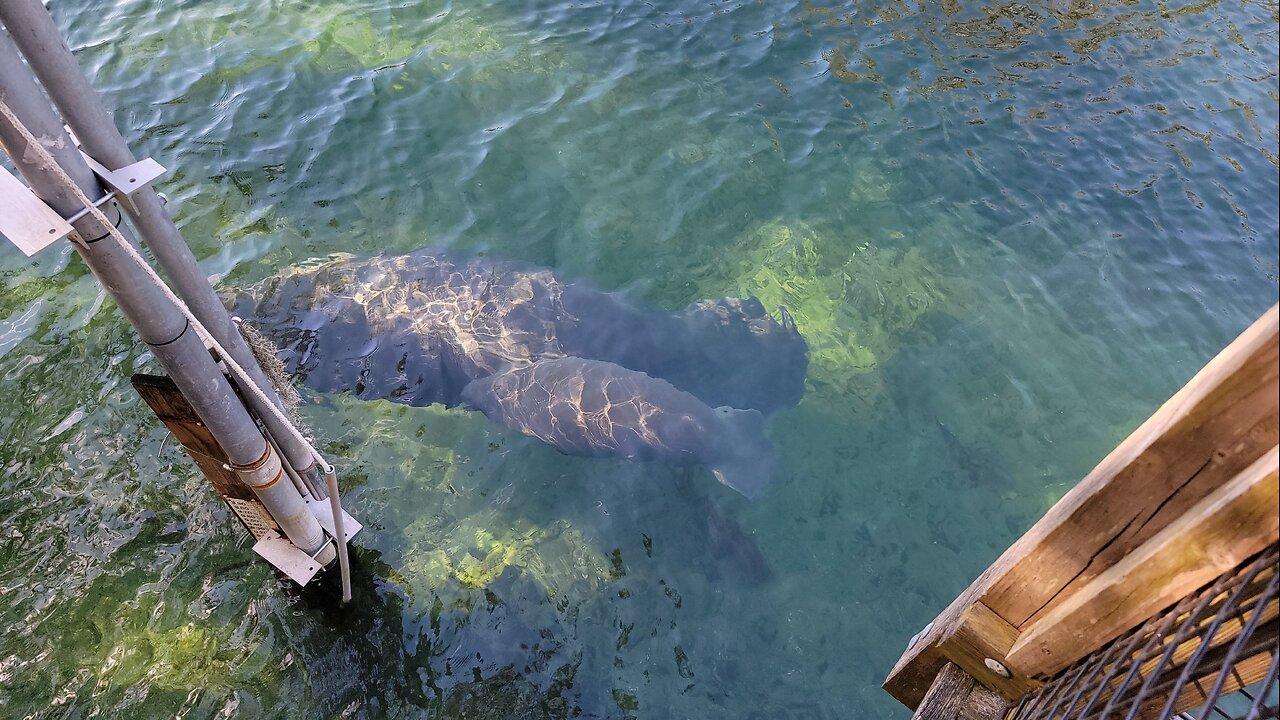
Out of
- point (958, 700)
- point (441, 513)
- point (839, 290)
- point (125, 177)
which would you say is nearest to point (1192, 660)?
point (958, 700)

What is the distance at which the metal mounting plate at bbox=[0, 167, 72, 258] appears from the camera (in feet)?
9.58

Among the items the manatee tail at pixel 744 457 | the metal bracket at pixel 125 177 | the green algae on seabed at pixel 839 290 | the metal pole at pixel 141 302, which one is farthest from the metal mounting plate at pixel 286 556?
the green algae on seabed at pixel 839 290

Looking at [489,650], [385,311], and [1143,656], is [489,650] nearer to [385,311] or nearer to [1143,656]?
[385,311]

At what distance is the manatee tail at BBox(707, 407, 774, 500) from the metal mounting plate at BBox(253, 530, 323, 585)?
3.23 metres

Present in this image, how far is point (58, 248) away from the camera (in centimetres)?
779

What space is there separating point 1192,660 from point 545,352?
19.2 feet

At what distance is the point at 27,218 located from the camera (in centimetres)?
296

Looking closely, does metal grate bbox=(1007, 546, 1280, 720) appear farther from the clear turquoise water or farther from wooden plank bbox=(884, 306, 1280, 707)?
the clear turquoise water

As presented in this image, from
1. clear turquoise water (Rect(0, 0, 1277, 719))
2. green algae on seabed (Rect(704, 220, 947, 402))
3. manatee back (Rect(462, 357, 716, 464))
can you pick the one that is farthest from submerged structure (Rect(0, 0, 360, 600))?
green algae on seabed (Rect(704, 220, 947, 402))

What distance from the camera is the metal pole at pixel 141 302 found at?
9.00ft

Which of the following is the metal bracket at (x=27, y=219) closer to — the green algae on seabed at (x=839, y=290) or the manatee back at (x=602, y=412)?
the manatee back at (x=602, y=412)

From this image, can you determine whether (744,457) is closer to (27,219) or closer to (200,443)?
(200,443)

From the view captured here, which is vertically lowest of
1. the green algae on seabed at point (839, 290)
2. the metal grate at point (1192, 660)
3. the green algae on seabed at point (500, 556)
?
the green algae on seabed at point (839, 290)

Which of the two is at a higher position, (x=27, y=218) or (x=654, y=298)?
(x=27, y=218)
